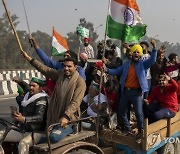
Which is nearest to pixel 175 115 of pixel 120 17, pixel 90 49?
pixel 120 17

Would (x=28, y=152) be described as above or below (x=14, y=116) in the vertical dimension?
below

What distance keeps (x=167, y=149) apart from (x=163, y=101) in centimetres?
82

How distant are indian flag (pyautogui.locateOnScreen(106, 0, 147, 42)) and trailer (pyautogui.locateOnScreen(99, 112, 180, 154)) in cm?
156

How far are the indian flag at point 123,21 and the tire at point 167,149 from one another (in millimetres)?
1905

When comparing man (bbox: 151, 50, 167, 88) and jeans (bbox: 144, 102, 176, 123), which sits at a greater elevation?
man (bbox: 151, 50, 167, 88)

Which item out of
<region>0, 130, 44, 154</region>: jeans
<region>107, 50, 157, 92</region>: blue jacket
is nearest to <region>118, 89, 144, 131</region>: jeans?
<region>107, 50, 157, 92</region>: blue jacket

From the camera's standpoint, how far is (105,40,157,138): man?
5691 millimetres

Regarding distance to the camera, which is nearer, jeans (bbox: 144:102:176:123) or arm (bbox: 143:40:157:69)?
arm (bbox: 143:40:157:69)

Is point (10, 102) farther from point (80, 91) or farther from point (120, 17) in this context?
point (80, 91)

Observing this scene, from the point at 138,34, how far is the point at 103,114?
5.08 ft

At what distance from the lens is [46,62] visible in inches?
244

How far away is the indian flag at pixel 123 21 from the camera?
19.2ft

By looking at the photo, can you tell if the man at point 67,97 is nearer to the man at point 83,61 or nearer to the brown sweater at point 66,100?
the brown sweater at point 66,100

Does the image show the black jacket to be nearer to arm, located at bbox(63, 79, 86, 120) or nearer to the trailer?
arm, located at bbox(63, 79, 86, 120)
